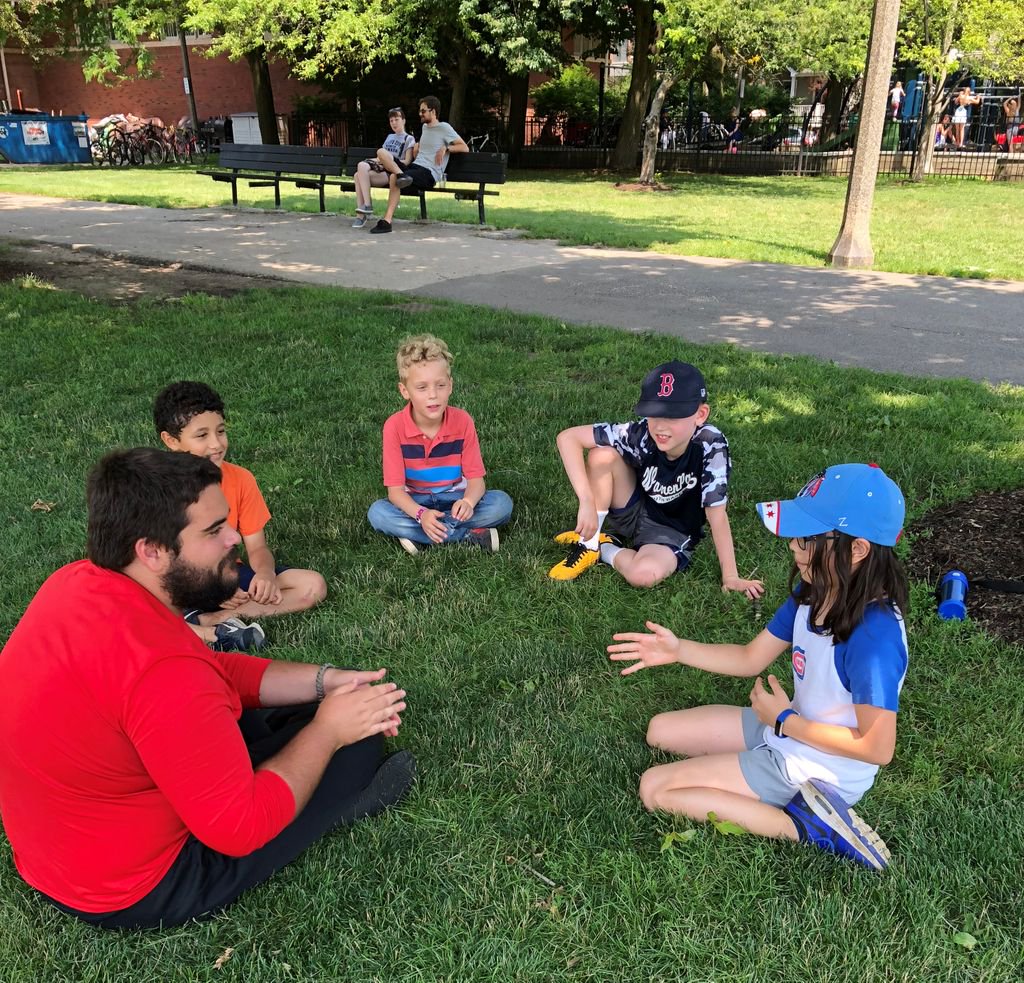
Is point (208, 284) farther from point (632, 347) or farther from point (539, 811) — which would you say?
point (539, 811)

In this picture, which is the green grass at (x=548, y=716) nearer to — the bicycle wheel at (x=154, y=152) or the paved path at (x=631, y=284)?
the paved path at (x=631, y=284)

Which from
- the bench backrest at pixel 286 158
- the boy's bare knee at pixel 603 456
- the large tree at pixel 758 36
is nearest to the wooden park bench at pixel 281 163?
the bench backrest at pixel 286 158

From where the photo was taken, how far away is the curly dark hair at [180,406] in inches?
140

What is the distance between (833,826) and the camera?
7.93 ft

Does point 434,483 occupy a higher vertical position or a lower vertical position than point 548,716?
higher

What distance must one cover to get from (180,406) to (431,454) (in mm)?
1183

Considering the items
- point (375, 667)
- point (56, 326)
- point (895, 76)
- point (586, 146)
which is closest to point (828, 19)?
point (586, 146)

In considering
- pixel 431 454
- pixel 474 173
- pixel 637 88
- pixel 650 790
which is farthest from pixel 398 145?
pixel 637 88

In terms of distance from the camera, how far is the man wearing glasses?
42.7ft

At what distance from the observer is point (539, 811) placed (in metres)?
2.70

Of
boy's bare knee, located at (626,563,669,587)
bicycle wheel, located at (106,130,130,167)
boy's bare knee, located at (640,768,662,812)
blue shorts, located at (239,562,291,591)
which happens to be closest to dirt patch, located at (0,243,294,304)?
blue shorts, located at (239,562,291,591)

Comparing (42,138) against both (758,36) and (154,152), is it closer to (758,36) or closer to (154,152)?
(154,152)

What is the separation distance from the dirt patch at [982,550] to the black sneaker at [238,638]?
2.77 metres

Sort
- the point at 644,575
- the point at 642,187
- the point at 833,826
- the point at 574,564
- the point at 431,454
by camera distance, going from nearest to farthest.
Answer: the point at 833,826, the point at 644,575, the point at 574,564, the point at 431,454, the point at 642,187
